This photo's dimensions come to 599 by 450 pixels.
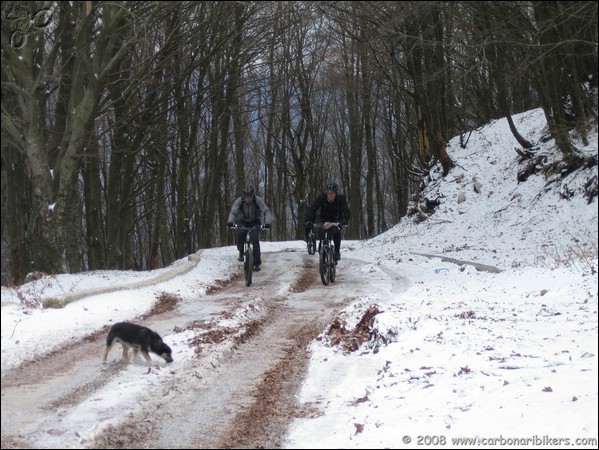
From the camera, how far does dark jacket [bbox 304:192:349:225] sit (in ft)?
38.6

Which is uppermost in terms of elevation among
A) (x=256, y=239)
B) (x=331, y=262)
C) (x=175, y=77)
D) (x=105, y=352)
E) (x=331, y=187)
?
(x=175, y=77)

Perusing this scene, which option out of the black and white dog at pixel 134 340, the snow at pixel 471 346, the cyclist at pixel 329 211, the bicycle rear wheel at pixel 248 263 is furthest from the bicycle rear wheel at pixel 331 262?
the black and white dog at pixel 134 340

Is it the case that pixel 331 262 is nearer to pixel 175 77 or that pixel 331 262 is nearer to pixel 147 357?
pixel 175 77

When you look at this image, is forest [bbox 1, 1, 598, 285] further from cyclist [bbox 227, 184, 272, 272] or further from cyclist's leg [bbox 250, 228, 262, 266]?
cyclist's leg [bbox 250, 228, 262, 266]

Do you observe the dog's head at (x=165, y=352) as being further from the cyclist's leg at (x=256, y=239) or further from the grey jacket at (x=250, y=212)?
the cyclist's leg at (x=256, y=239)

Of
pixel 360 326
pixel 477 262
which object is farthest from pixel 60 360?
pixel 477 262

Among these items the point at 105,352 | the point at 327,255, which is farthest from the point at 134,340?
the point at 327,255

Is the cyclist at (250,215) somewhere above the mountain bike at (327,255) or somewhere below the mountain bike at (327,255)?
above

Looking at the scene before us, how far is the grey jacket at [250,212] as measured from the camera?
1120cm

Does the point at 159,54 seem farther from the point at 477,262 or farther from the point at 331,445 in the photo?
the point at 331,445

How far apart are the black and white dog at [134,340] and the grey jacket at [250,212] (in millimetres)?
6832

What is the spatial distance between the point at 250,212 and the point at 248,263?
1.04 meters

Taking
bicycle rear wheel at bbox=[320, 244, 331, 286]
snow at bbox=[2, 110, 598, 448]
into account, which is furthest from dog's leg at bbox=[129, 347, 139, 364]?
bicycle rear wheel at bbox=[320, 244, 331, 286]

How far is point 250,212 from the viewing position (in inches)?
453
